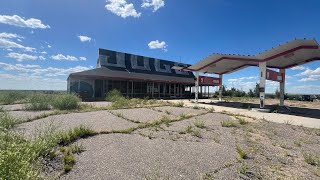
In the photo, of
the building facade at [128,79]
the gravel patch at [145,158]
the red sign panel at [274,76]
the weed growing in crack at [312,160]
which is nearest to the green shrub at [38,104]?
the building facade at [128,79]

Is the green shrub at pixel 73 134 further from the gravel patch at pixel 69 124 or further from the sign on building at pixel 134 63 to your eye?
the sign on building at pixel 134 63

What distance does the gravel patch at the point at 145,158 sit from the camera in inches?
172

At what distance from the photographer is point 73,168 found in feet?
14.7

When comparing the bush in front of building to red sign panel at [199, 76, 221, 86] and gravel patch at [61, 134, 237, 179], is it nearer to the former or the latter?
red sign panel at [199, 76, 221, 86]

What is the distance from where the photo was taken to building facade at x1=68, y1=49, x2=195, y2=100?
88.8 feet

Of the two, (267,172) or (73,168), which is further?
(267,172)

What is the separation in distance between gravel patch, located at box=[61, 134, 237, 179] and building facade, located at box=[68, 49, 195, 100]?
66.6ft

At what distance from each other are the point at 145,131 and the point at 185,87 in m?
35.4

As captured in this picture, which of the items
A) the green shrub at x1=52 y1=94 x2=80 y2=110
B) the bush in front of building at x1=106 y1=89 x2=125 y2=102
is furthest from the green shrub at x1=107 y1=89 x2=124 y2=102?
the green shrub at x1=52 y1=94 x2=80 y2=110

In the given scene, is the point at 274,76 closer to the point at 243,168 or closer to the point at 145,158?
the point at 243,168

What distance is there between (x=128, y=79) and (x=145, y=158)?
80.1ft

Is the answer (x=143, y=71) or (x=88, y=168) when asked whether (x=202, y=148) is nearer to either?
(x=88, y=168)

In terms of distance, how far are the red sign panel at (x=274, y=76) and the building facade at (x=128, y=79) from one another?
1657cm

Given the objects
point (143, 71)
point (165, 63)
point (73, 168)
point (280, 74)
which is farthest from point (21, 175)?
point (165, 63)
